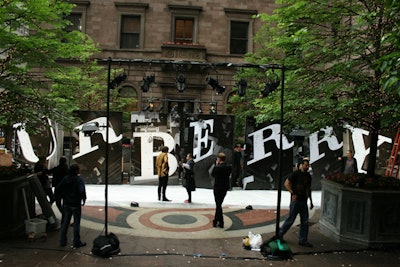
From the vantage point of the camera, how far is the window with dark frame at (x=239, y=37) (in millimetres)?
27297

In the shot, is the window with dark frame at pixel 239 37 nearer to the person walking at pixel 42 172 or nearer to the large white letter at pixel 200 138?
the large white letter at pixel 200 138

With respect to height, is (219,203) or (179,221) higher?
(219,203)

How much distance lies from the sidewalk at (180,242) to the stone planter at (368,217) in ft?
0.80

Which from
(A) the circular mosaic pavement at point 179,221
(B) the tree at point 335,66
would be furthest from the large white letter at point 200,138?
(B) the tree at point 335,66

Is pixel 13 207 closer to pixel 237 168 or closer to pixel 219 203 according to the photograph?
pixel 219 203

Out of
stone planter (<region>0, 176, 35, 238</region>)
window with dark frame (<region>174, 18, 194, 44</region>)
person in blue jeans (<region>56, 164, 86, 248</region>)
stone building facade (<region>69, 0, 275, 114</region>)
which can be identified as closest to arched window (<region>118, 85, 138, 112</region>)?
stone building facade (<region>69, 0, 275, 114</region>)

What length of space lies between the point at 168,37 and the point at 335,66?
19.4m

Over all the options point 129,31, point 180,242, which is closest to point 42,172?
point 180,242

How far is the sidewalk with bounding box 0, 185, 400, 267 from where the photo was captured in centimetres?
737

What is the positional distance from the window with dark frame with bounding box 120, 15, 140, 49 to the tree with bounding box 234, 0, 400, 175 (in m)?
18.5

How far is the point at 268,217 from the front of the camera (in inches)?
444

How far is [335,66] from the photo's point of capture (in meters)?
8.59

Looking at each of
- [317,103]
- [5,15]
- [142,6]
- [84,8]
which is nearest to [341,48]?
[317,103]

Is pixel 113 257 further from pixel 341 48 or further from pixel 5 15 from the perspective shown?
pixel 341 48
